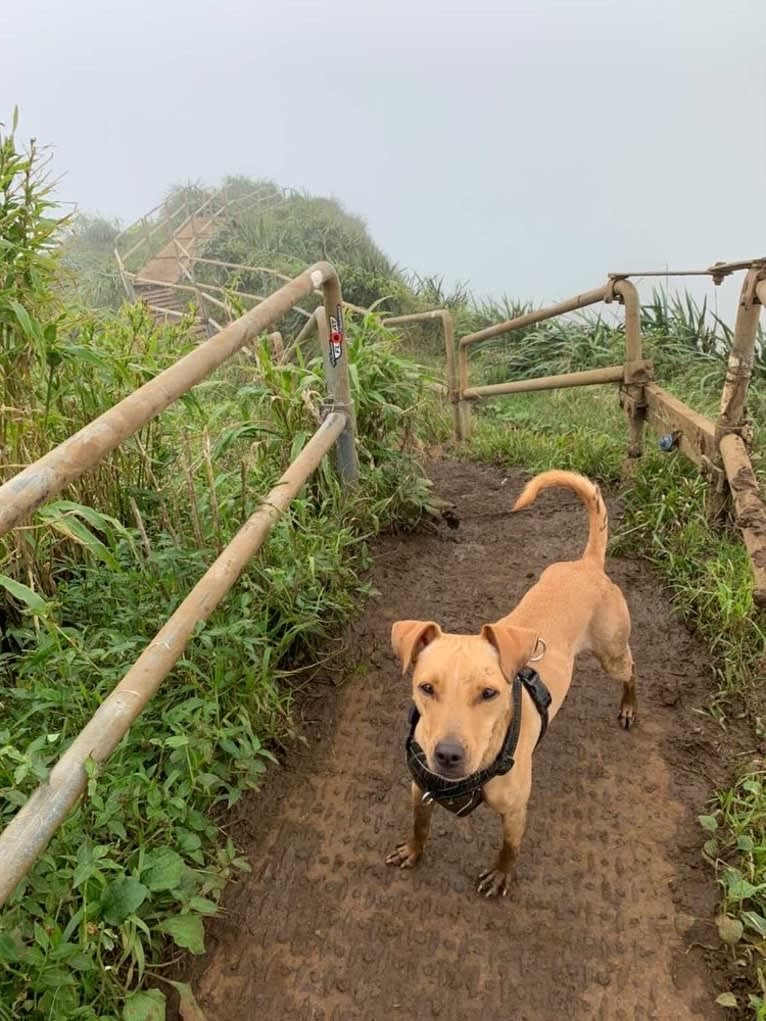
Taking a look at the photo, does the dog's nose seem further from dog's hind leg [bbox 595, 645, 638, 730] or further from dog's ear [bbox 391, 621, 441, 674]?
dog's hind leg [bbox 595, 645, 638, 730]

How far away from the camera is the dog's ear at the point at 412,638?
6.30ft

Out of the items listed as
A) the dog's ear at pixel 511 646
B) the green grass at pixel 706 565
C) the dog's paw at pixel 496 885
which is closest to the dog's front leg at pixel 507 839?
the dog's paw at pixel 496 885

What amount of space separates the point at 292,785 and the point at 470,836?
2.01 ft

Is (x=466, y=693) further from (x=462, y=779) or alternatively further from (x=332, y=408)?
(x=332, y=408)

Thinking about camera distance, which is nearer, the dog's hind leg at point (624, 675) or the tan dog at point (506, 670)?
the tan dog at point (506, 670)

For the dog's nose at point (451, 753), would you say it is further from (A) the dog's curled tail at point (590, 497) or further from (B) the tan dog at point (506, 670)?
(A) the dog's curled tail at point (590, 497)

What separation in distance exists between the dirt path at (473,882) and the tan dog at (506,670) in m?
0.13

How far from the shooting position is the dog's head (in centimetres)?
175

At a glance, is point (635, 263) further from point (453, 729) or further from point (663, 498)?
point (453, 729)

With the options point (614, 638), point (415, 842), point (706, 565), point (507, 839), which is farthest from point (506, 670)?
point (706, 565)

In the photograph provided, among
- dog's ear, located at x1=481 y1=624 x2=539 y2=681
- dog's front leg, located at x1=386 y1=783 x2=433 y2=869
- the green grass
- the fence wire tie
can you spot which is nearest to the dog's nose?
dog's ear, located at x1=481 y1=624 x2=539 y2=681

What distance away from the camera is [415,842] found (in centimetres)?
219

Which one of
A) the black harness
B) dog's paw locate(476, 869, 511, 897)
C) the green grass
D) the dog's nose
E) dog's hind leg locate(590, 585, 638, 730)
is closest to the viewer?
the dog's nose

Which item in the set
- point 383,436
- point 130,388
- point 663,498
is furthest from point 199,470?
point 663,498
